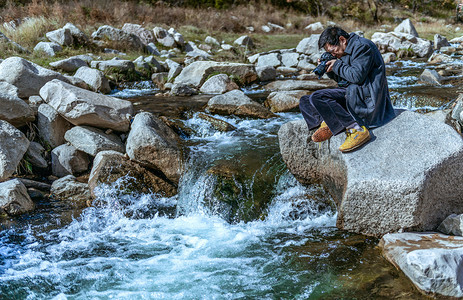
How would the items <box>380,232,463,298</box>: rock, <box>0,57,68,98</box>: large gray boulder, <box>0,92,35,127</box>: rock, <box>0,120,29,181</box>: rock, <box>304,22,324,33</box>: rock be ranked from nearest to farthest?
<box>380,232,463,298</box>: rock
<box>0,120,29,181</box>: rock
<box>0,92,35,127</box>: rock
<box>0,57,68,98</box>: large gray boulder
<box>304,22,324,33</box>: rock

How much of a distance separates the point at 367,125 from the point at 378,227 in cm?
122

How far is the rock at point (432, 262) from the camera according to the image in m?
3.57

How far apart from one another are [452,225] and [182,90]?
327 inches

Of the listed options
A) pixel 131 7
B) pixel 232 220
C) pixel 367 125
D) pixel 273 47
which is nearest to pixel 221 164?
pixel 232 220

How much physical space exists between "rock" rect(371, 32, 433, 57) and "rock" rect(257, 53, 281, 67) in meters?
5.38

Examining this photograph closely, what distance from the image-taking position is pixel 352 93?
192 inches

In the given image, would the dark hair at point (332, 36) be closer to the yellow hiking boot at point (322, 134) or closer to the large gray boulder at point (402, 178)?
the yellow hiking boot at point (322, 134)

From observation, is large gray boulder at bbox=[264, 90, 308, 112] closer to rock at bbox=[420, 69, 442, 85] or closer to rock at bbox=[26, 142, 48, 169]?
rock at bbox=[420, 69, 442, 85]

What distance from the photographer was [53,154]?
7211 mm

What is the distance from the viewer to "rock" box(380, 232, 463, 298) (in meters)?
3.57

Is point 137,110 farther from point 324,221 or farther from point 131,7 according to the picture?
point 131,7

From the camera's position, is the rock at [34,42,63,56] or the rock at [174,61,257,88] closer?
the rock at [174,61,257,88]

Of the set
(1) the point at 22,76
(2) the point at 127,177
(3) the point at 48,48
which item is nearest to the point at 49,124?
(1) the point at 22,76

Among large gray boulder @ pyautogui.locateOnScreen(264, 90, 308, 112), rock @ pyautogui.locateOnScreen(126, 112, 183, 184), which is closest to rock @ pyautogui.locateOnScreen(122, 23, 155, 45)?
large gray boulder @ pyautogui.locateOnScreen(264, 90, 308, 112)
